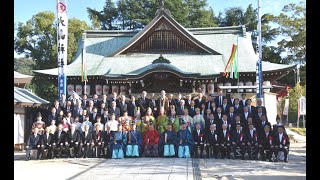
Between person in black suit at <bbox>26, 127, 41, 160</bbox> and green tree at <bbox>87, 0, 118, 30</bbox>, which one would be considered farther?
green tree at <bbox>87, 0, 118, 30</bbox>

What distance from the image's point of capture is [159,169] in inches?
353

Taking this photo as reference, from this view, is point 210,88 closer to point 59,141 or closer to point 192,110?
point 192,110


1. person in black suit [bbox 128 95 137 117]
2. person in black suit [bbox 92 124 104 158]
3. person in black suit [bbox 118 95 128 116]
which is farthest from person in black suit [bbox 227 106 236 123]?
person in black suit [bbox 92 124 104 158]

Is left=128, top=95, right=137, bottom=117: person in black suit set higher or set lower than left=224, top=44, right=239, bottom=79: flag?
lower

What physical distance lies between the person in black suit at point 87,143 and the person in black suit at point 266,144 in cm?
563

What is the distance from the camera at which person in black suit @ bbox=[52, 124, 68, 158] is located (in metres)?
11.8

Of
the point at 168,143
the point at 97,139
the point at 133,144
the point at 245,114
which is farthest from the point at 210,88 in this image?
the point at 97,139

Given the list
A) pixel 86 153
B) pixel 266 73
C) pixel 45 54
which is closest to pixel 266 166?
pixel 86 153

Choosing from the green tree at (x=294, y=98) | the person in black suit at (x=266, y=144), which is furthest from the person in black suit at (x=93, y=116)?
the green tree at (x=294, y=98)

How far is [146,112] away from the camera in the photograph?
1319 cm

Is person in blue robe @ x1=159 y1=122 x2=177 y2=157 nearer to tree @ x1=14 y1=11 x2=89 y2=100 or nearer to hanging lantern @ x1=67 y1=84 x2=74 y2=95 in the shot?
hanging lantern @ x1=67 y1=84 x2=74 y2=95

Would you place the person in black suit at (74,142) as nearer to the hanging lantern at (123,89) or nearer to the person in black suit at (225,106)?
the person in black suit at (225,106)

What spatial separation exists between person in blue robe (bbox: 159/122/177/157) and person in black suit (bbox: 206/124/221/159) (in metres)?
1.13

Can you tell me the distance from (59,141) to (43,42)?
75.8ft
